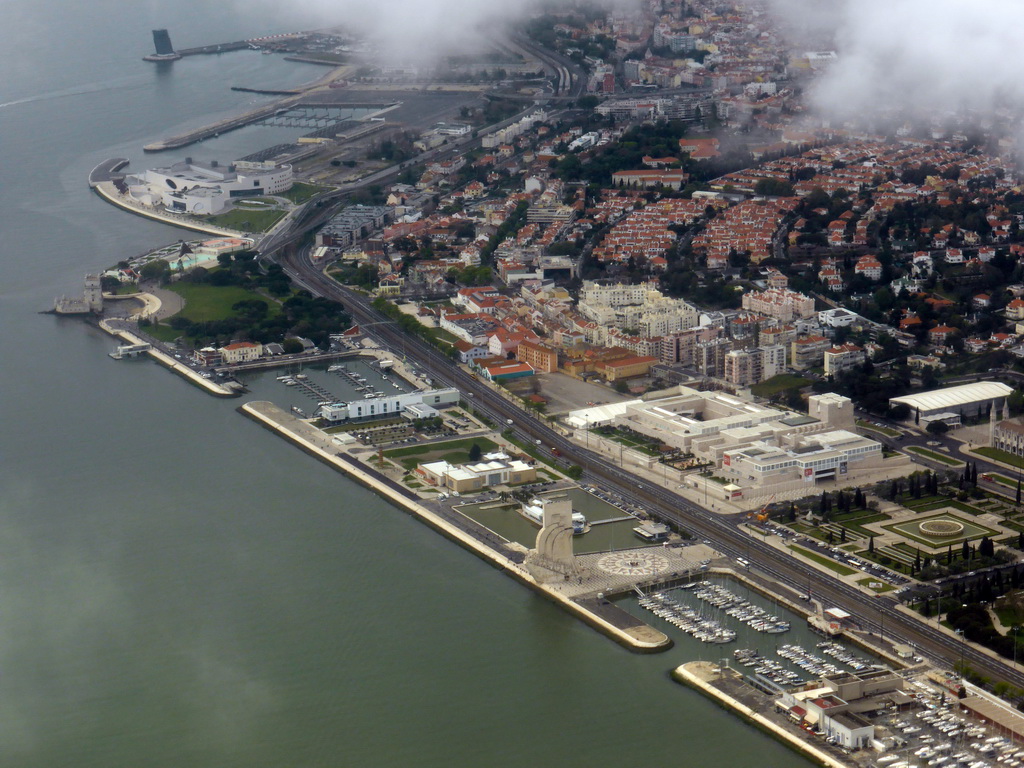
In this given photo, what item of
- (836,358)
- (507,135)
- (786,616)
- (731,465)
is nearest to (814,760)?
(786,616)

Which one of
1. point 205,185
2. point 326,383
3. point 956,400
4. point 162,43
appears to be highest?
point 162,43

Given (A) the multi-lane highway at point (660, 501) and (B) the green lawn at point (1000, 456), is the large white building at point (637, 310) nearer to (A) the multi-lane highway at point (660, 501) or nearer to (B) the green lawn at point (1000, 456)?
(A) the multi-lane highway at point (660, 501)

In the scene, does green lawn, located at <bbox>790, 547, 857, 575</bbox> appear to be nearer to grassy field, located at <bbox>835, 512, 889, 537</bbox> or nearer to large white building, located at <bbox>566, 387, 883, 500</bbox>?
grassy field, located at <bbox>835, 512, 889, 537</bbox>

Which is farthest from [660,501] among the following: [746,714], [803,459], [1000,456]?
[746,714]

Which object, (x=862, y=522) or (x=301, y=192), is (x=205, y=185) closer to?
(x=301, y=192)

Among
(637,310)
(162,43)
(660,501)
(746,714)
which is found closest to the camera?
(746,714)

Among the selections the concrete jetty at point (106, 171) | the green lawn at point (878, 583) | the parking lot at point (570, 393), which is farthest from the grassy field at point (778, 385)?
the concrete jetty at point (106, 171)

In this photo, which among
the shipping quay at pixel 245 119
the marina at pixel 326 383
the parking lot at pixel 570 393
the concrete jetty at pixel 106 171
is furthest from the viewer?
the shipping quay at pixel 245 119
